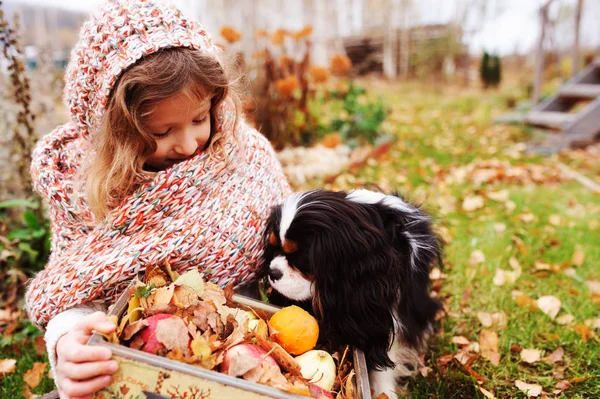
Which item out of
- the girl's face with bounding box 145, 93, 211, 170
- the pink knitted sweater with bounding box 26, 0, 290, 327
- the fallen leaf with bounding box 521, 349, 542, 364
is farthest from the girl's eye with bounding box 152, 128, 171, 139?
the fallen leaf with bounding box 521, 349, 542, 364

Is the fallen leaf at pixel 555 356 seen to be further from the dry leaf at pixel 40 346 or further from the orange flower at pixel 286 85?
the orange flower at pixel 286 85

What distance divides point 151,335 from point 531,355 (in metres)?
1.58

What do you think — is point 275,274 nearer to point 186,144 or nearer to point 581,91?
point 186,144

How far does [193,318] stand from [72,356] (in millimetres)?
305

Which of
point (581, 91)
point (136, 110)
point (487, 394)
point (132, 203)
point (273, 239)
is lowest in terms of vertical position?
point (487, 394)

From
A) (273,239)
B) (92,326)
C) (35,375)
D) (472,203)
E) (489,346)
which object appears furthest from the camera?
(472,203)

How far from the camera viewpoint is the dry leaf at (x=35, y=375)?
1.91m

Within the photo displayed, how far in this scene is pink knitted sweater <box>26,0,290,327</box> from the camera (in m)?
1.50

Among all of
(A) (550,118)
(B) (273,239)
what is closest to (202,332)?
(B) (273,239)

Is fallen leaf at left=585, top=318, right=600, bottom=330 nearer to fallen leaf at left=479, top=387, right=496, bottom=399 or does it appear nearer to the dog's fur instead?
fallen leaf at left=479, top=387, right=496, bottom=399

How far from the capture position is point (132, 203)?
1.61 metres

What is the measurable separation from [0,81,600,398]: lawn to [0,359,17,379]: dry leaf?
3cm

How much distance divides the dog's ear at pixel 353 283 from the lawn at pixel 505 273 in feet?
1.40

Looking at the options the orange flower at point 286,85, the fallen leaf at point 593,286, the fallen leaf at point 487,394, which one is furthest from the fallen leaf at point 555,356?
the orange flower at point 286,85
